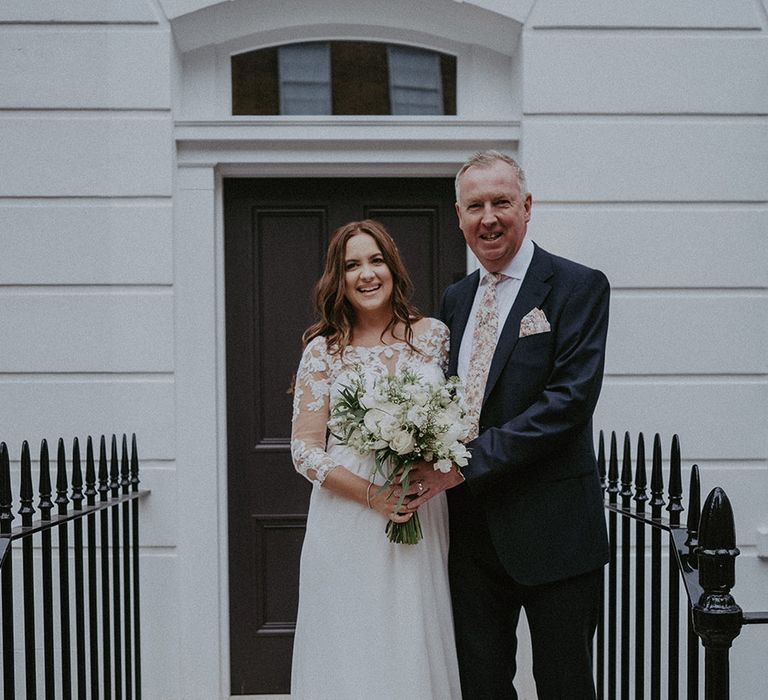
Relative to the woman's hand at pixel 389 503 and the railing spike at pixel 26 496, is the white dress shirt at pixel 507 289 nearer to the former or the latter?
the woman's hand at pixel 389 503

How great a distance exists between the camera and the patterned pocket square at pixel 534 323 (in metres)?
2.70

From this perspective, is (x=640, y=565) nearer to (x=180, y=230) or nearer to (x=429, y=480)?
(x=429, y=480)

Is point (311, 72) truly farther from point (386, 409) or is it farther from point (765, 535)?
point (765, 535)

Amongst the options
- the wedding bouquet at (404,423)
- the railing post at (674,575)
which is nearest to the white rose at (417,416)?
the wedding bouquet at (404,423)

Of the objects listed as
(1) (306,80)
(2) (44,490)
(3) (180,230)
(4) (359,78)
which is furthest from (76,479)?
(4) (359,78)

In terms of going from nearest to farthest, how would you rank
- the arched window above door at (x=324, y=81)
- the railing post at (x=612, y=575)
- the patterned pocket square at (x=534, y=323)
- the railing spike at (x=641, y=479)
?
1. the patterned pocket square at (x=534, y=323)
2. the railing spike at (x=641, y=479)
3. the railing post at (x=612, y=575)
4. the arched window above door at (x=324, y=81)

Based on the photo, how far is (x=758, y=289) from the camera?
4320 millimetres

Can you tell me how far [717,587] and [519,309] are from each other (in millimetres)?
1131

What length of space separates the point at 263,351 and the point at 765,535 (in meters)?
2.80

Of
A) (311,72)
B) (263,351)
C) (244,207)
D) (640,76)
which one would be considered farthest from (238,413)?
(640,76)

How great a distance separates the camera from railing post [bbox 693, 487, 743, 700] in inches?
73.1

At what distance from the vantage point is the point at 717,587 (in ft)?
6.17

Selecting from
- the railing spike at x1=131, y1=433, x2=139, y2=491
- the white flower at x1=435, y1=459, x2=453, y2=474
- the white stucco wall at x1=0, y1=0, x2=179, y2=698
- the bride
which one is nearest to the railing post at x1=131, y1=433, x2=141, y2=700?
the railing spike at x1=131, y1=433, x2=139, y2=491

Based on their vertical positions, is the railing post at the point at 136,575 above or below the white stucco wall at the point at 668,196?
below
